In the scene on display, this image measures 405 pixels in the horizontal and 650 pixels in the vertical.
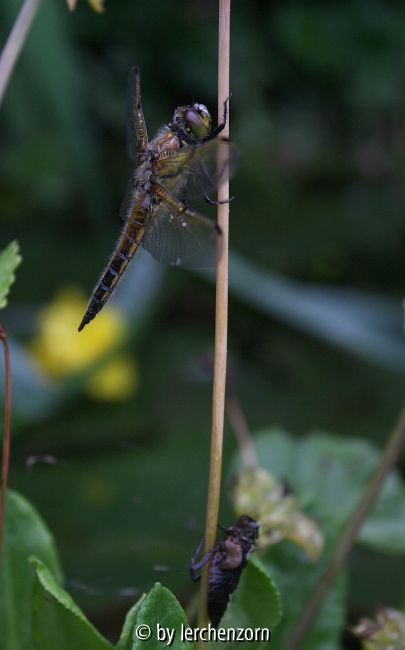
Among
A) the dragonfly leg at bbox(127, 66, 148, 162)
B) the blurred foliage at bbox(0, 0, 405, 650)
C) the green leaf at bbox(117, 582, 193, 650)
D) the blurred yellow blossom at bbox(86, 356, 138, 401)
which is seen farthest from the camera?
the blurred yellow blossom at bbox(86, 356, 138, 401)

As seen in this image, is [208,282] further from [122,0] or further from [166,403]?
[122,0]

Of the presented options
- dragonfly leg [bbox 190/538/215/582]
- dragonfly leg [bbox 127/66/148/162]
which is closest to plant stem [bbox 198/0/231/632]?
dragonfly leg [bbox 190/538/215/582]

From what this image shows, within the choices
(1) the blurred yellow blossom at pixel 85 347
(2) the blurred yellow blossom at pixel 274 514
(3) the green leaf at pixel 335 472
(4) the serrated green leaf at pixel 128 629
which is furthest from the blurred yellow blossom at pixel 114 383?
(4) the serrated green leaf at pixel 128 629

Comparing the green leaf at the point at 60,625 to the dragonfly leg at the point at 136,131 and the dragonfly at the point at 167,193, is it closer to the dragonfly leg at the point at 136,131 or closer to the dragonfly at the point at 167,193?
the dragonfly at the point at 167,193

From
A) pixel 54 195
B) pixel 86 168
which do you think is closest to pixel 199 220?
pixel 86 168

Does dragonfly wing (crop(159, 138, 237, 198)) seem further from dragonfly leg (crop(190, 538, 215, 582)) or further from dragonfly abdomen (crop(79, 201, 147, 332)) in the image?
dragonfly leg (crop(190, 538, 215, 582))
